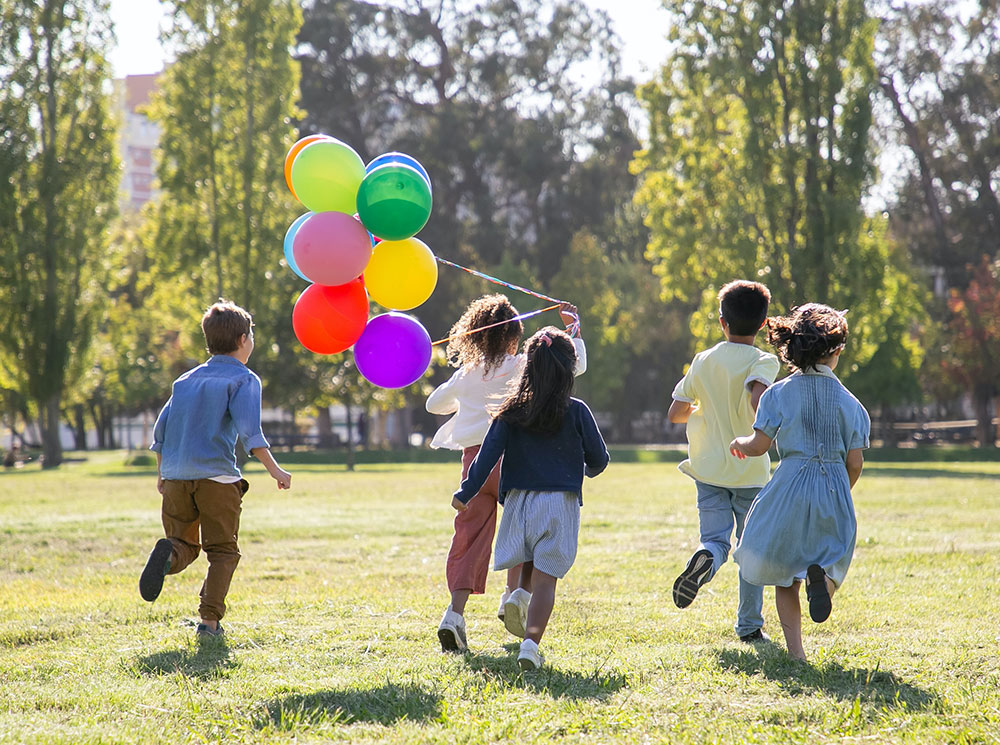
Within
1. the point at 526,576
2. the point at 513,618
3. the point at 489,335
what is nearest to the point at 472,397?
the point at 489,335

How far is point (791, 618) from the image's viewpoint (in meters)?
4.62

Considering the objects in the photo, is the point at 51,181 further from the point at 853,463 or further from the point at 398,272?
the point at 853,463

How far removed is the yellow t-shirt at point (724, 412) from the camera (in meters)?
5.30

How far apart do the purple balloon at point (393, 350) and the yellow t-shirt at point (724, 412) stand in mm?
1529

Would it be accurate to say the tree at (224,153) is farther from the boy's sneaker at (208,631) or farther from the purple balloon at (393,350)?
the boy's sneaker at (208,631)

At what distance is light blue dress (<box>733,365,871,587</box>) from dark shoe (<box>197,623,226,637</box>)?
260 cm

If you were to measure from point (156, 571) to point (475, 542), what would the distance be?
158 centimetres

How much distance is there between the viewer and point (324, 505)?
47.4 feet

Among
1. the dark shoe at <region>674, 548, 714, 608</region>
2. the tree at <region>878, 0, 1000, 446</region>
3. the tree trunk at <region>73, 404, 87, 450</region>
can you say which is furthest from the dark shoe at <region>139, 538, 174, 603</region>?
the tree trunk at <region>73, 404, 87, 450</region>

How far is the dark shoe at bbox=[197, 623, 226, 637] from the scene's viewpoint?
5254 millimetres

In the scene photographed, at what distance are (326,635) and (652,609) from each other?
75.1 inches

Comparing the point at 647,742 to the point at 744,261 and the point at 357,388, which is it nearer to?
the point at 744,261

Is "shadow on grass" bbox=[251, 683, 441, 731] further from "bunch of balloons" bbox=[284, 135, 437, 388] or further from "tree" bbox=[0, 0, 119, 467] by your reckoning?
"tree" bbox=[0, 0, 119, 467]

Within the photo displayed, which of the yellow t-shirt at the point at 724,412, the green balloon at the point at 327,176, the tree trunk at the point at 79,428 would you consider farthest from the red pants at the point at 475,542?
the tree trunk at the point at 79,428
